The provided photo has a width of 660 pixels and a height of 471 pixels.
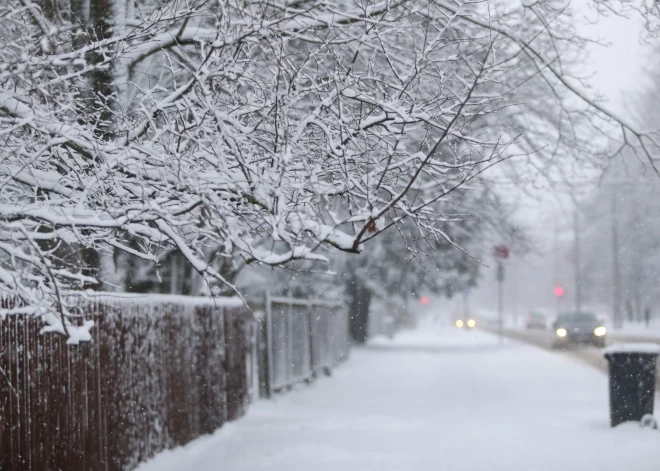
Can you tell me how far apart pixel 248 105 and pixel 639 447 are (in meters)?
5.89

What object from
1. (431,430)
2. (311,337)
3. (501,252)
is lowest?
(431,430)

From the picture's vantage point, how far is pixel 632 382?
1049 cm

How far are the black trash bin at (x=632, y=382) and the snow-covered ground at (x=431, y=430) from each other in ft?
0.65

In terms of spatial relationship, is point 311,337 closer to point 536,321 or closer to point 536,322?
point 536,322

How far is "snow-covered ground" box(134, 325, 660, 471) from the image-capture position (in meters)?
8.57

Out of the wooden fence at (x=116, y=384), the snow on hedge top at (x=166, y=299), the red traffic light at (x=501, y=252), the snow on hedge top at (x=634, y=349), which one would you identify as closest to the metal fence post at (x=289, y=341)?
the snow on hedge top at (x=166, y=299)

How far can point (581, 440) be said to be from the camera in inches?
392

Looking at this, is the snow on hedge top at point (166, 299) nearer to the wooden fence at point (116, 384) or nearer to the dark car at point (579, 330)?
the wooden fence at point (116, 384)

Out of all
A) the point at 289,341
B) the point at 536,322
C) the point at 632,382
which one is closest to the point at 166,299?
the point at 632,382

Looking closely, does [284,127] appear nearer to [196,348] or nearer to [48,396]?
[48,396]

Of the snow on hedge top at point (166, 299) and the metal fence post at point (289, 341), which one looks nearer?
the snow on hedge top at point (166, 299)

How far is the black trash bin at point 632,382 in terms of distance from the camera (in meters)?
10.5

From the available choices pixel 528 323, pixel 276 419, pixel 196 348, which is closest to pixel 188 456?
pixel 196 348

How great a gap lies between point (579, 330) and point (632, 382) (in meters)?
19.5
